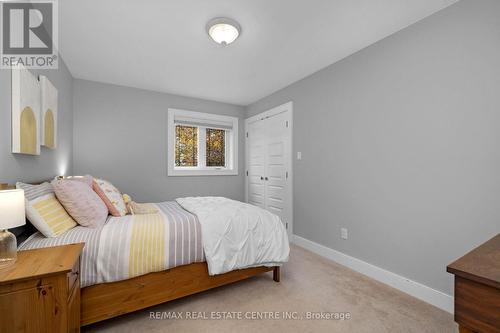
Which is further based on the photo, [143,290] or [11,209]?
[143,290]

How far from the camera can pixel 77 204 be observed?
1.63 meters

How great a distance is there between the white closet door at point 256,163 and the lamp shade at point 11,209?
3186mm

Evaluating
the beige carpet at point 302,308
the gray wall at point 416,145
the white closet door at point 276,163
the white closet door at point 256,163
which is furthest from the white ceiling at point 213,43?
the beige carpet at point 302,308

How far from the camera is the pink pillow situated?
5.33ft

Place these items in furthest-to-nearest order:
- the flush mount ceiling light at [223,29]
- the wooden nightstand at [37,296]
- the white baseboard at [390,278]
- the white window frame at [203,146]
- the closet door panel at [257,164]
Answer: the closet door panel at [257,164] → the white window frame at [203,146] → the flush mount ceiling light at [223,29] → the white baseboard at [390,278] → the wooden nightstand at [37,296]

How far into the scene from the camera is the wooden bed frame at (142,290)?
1.45m

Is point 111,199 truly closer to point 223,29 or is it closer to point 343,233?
point 223,29

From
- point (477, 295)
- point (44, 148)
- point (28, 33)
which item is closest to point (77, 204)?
point (44, 148)

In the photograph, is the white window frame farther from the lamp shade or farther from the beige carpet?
the lamp shade

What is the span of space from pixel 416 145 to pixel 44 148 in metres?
3.43

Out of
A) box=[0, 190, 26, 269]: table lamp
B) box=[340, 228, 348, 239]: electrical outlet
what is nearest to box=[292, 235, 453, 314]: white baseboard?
box=[340, 228, 348, 239]: electrical outlet

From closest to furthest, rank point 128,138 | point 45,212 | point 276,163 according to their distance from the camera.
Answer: point 45,212
point 128,138
point 276,163

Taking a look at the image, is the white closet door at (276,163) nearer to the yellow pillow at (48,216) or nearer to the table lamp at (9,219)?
the yellow pillow at (48,216)

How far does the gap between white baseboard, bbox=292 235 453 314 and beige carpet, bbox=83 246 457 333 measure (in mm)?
56
